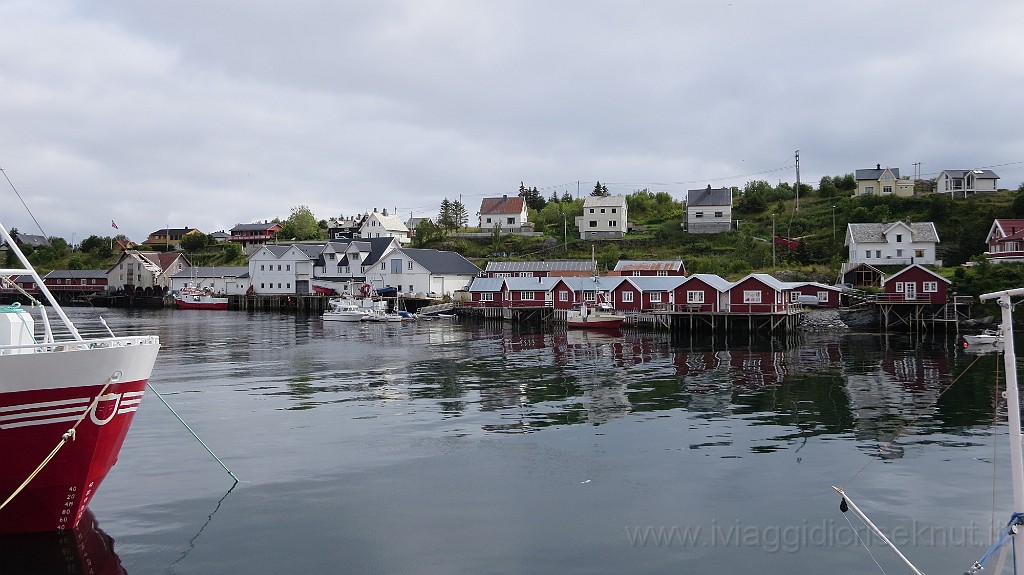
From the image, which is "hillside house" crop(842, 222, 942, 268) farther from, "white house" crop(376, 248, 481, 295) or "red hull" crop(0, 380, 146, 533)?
"red hull" crop(0, 380, 146, 533)

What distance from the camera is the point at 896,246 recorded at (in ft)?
254

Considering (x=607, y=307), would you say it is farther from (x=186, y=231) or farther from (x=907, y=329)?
(x=186, y=231)

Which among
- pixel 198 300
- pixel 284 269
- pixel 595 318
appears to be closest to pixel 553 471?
pixel 595 318

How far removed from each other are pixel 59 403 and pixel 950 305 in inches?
2447

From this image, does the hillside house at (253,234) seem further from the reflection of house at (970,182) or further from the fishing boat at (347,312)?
the reflection of house at (970,182)

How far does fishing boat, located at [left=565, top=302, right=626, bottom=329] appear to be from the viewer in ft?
209

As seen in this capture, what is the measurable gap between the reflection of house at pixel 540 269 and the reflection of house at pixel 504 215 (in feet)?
92.7

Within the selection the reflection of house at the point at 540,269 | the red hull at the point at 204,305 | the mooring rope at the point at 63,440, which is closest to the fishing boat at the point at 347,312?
the reflection of house at the point at 540,269

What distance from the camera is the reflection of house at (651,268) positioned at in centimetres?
7888

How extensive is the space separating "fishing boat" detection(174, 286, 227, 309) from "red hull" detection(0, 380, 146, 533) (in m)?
92.5

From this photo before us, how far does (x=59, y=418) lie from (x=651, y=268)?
233 feet

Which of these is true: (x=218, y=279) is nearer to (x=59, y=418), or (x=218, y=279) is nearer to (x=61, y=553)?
(x=61, y=553)

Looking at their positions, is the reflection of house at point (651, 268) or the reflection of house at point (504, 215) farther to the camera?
the reflection of house at point (504, 215)

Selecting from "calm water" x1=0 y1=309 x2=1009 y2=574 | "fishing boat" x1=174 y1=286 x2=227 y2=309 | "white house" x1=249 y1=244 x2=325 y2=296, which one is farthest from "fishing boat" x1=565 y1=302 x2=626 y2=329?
"fishing boat" x1=174 y1=286 x2=227 y2=309
